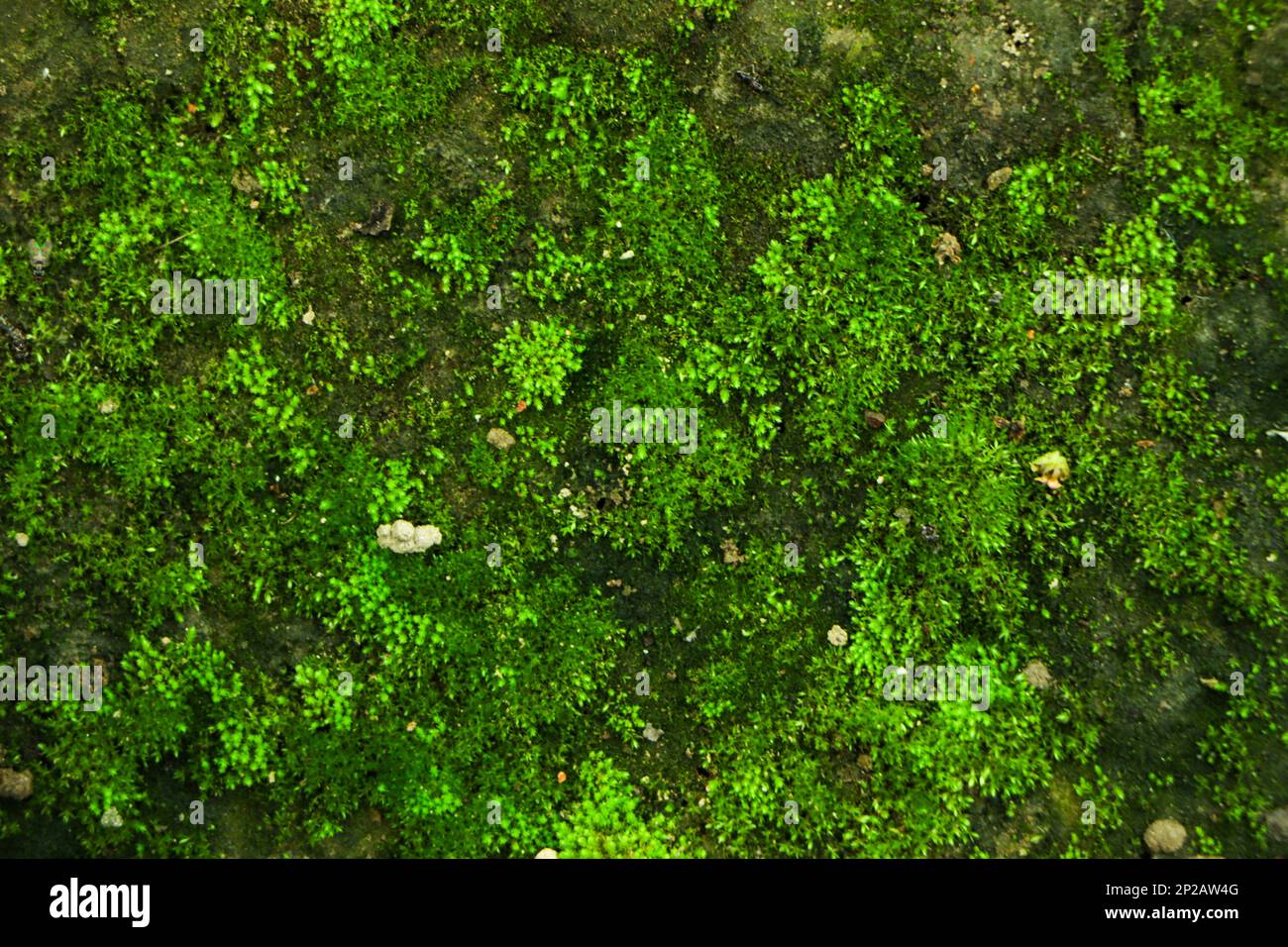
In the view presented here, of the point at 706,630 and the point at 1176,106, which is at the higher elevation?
the point at 1176,106

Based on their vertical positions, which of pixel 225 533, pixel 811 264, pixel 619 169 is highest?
pixel 619 169

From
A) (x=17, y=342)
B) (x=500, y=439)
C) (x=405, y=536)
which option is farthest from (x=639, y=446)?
(x=17, y=342)

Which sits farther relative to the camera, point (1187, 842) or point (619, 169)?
point (619, 169)

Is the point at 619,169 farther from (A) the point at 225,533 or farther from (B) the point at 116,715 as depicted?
(B) the point at 116,715

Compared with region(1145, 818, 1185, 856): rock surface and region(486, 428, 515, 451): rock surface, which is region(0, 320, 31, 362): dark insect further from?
region(1145, 818, 1185, 856): rock surface

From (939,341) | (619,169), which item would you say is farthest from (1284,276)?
(619,169)

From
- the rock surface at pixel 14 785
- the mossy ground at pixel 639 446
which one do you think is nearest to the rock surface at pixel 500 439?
the mossy ground at pixel 639 446
